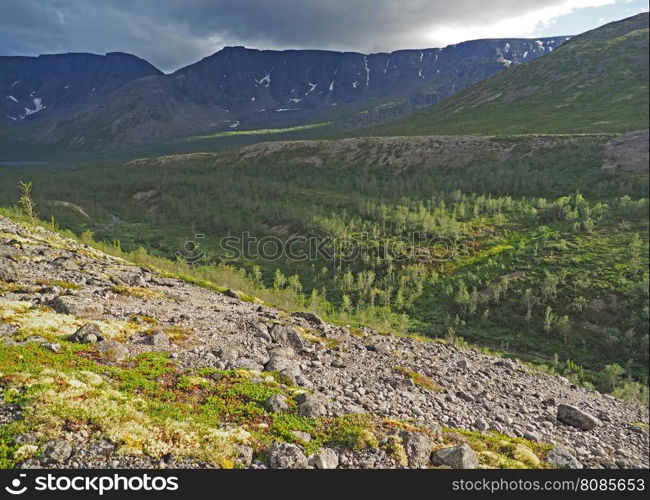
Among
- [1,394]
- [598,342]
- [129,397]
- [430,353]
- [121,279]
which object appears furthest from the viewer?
[598,342]

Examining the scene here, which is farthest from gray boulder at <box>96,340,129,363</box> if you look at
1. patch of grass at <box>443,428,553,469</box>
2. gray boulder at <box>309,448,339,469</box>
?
patch of grass at <box>443,428,553,469</box>

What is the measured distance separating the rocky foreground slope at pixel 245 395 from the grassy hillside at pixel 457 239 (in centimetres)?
2411

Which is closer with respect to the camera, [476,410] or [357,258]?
[476,410]

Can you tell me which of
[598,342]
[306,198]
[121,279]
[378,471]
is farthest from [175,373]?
[306,198]

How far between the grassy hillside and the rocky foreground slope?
2411cm

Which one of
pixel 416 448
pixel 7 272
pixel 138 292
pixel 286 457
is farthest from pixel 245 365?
pixel 7 272

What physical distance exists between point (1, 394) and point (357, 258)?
299 ft

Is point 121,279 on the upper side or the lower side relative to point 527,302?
upper

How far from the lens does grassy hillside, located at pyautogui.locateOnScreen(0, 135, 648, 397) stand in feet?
212

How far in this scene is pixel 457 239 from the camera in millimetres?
102125

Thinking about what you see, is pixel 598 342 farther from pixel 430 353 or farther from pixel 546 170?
pixel 546 170

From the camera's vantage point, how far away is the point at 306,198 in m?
167

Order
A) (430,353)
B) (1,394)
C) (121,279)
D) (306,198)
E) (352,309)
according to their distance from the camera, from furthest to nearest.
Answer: (306,198) < (352,309) < (121,279) < (430,353) < (1,394)

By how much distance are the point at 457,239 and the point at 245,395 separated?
308ft
